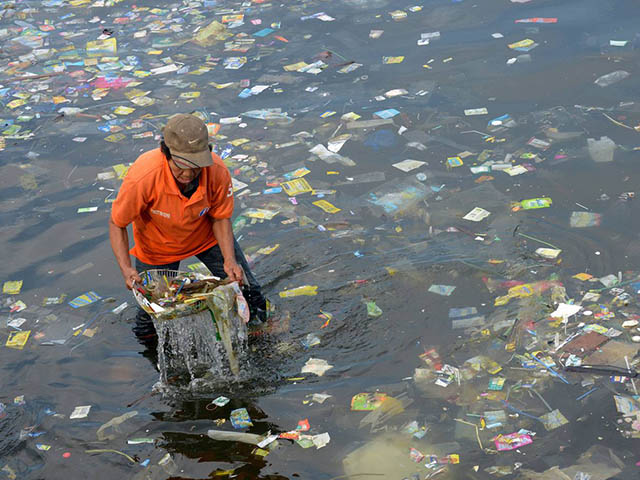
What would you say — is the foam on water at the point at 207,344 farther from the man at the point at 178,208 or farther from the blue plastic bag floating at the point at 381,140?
the blue plastic bag floating at the point at 381,140

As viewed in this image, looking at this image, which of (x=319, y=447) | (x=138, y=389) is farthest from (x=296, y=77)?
(x=319, y=447)

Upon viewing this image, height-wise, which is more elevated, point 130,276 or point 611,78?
point 130,276

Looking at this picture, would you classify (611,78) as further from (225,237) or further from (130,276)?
(130,276)

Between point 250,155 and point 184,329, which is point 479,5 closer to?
point 250,155

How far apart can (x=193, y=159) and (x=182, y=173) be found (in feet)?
0.54

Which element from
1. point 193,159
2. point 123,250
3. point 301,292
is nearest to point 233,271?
point 123,250

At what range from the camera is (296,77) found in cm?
810

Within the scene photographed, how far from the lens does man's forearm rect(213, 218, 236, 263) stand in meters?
4.29

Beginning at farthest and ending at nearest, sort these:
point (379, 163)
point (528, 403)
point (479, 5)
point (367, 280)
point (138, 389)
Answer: point (479, 5)
point (379, 163)
point (367, 280)
point (138, 389)
point (528, 403)

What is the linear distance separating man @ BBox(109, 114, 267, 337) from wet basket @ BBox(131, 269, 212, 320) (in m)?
0.08

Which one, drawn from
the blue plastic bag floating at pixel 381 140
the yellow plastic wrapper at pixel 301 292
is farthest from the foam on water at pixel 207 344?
the blue plastic bag floating at pixel 381 140

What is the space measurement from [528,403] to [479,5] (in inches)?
247

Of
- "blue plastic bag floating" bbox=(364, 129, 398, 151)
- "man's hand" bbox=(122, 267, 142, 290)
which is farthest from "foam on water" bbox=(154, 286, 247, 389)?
"blue plastic bag floating" bbox=(364, 129, 398, 151)

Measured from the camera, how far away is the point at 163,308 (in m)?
4.17
